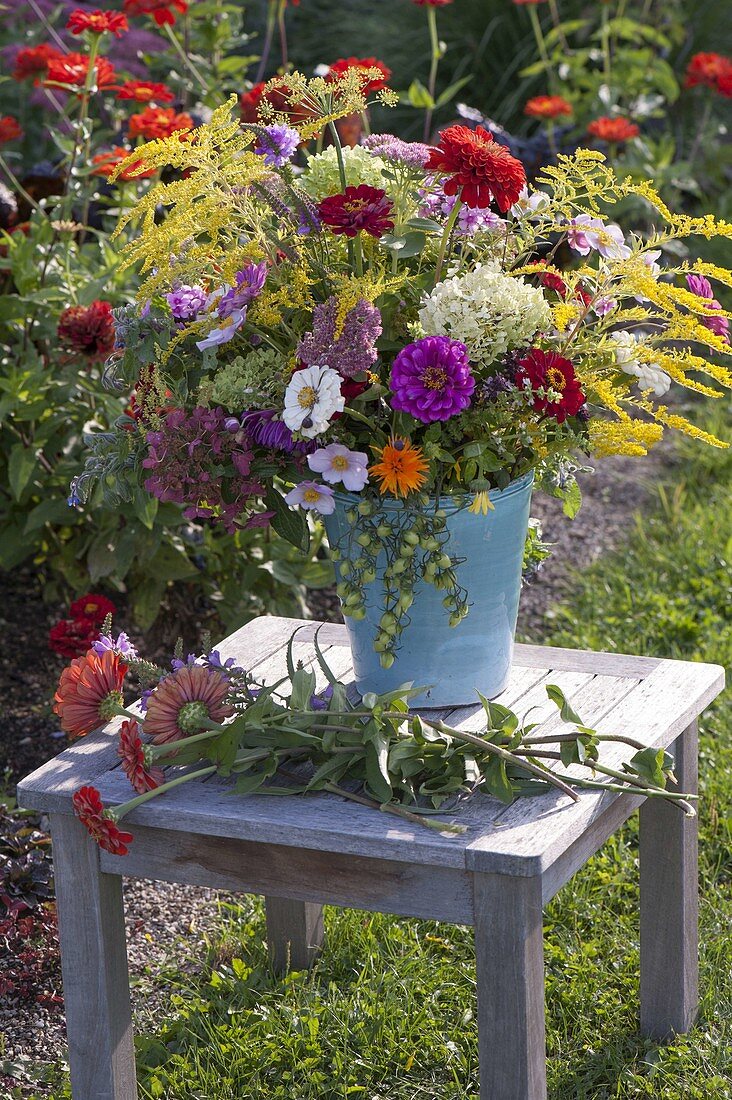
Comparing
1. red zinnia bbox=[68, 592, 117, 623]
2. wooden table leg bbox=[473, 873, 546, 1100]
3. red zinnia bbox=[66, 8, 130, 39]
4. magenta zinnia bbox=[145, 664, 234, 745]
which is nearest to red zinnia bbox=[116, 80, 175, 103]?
red zinnia bbox=[66, 8, 130, 39]

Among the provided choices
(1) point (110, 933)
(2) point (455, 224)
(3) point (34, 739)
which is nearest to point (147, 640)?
(3) point (34, 739)

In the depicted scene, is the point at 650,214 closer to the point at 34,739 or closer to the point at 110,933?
the point at 34,739

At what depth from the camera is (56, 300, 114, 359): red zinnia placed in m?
2.51

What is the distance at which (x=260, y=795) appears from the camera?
1.58 meters

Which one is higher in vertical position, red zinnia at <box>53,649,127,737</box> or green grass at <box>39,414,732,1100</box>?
red zinnia at <box>53,649,127,737</box>

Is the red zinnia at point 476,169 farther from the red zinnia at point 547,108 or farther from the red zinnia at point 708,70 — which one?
the red zinnia at point 708,70

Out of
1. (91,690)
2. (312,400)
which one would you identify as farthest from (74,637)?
(312,400)

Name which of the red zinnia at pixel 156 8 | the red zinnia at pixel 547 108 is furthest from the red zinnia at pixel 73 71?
the red zinnia at pixel 547 108

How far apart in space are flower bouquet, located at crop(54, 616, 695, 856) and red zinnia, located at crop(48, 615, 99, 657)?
67 centimetres

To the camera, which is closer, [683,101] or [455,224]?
[455,224]

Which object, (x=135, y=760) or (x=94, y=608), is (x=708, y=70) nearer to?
(x=94, y=608)

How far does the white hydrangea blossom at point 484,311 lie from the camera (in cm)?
147

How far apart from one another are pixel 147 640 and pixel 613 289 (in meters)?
1.77

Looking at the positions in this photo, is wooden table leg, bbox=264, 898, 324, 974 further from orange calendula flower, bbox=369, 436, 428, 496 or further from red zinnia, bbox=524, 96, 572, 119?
red zinnia, bbox=524, 96, 572, 119
